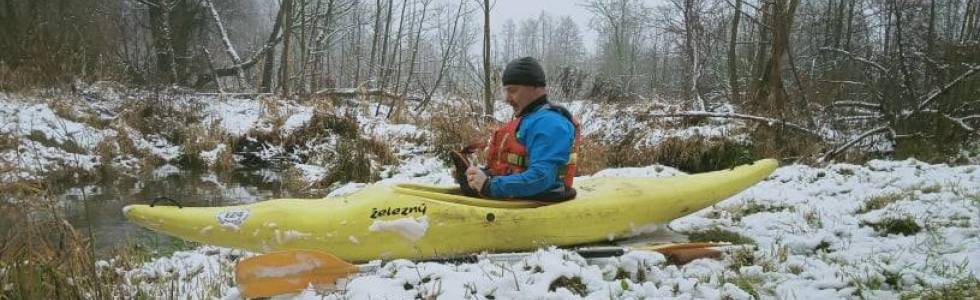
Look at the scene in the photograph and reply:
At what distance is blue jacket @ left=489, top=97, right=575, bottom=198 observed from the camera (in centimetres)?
347

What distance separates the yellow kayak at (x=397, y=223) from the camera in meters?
3.39

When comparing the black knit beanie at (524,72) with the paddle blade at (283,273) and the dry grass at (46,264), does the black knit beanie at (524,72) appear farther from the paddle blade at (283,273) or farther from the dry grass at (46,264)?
the dry grass at (46,264)

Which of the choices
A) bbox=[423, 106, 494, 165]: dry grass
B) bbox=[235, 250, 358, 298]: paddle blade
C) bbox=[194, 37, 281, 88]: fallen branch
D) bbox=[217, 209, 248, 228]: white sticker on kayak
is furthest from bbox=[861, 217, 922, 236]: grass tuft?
bbox=[194, 37, 281, 88]: fallen branch

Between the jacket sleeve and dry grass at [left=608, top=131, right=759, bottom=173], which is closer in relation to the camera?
the jacket sleeve

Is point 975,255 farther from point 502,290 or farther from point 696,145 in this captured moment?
point 696,145

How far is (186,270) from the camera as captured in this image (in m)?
3.90

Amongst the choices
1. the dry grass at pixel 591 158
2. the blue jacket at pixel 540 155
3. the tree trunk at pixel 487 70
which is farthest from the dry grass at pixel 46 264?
the tree trunk at pixel 487 70

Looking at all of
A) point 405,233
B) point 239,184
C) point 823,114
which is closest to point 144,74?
point 239,184

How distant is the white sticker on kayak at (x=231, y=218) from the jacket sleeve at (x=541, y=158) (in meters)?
1.36

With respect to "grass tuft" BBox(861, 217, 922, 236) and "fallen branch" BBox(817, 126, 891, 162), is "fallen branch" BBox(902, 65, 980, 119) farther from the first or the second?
"grass tuft" BBox(861, 217, 922, 236)

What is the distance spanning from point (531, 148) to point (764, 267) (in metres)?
1.33

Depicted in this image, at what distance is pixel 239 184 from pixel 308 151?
1.96 meters

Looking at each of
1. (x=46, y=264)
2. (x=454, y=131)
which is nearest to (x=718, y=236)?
(x=46, y=264)

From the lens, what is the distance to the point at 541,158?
11.4ft
